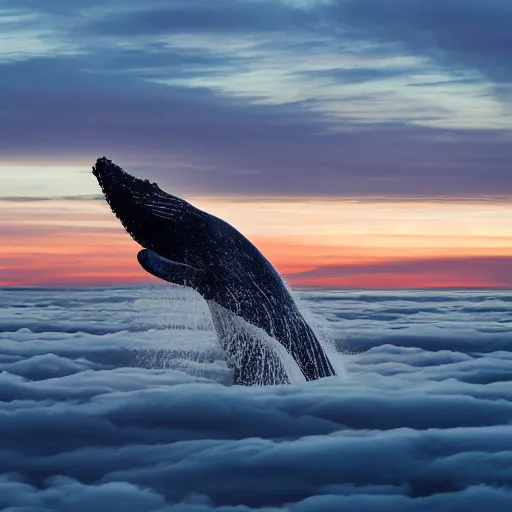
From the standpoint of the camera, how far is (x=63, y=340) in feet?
95.1

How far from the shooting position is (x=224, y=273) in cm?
1603

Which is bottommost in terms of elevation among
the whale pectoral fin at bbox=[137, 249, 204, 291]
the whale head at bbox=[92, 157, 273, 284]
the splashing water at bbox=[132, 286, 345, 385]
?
the splashing water at bbox=[132, 286, 345, 385]

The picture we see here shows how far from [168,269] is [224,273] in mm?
991

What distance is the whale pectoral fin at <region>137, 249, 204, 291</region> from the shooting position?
15.4 meters

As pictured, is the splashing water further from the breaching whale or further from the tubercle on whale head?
the tubercle on whale head

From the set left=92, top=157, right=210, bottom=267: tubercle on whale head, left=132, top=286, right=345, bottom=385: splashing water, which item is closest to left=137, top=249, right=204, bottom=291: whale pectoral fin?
left=92, top=157, right=210, bottom=267: tubercle on whale head

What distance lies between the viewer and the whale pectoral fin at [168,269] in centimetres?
1541

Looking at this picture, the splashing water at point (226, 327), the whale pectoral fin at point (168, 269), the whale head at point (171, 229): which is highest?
the whale head at point (171, 229)

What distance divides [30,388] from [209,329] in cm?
349

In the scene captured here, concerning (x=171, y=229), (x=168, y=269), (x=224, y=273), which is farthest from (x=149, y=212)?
(x=224, y=273)

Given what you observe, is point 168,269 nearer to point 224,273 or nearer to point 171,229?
point 171,229

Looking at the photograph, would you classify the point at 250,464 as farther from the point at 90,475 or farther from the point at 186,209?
the point at 186,209

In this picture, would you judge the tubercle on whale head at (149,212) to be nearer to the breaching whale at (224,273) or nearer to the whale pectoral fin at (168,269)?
the breaching whale at (224,273)

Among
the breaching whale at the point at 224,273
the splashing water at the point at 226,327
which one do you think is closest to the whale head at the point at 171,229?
the breaching whale at the point at 224,273
